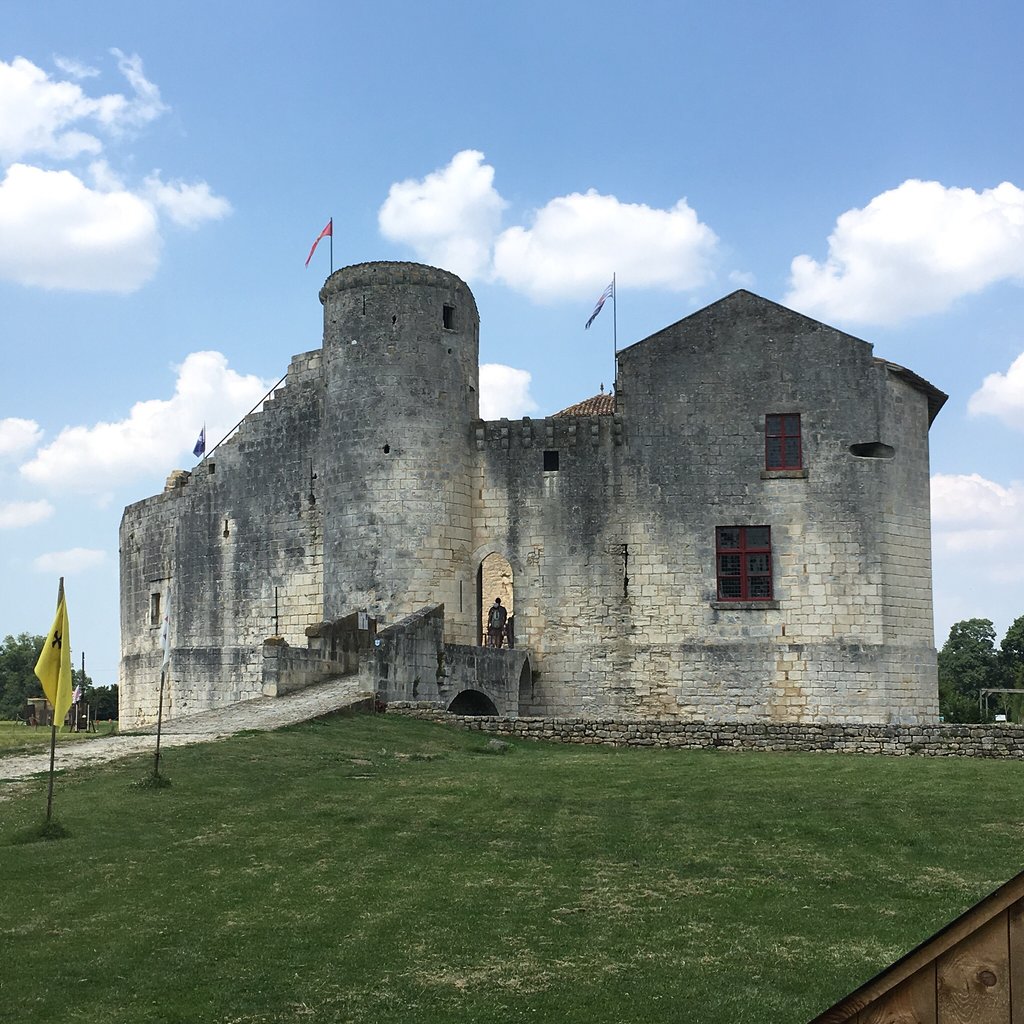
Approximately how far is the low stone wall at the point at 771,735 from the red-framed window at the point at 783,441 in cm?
874

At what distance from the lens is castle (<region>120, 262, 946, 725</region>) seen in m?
29.9

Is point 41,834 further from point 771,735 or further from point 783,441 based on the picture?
point 783,441

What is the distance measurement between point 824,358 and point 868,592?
585 cm

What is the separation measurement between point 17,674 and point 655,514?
235ft

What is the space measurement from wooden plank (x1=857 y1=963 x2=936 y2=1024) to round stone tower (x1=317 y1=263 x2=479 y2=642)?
26115mm

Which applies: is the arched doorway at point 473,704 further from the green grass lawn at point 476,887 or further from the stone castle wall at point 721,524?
the green grass lawn at point 476,887

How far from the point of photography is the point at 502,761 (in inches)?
796

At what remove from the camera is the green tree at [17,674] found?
270 feet

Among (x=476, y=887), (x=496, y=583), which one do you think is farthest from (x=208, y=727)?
(x=496, y=583)

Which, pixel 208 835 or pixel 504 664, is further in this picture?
pixel 504 664

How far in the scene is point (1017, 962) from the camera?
4.44 m

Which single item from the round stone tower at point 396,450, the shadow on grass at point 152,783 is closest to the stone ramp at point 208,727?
the shadow on grass at point 152,783

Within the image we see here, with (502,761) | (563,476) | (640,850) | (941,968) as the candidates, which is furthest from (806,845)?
(563,476)

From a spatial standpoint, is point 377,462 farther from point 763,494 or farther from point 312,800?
point 312,800
